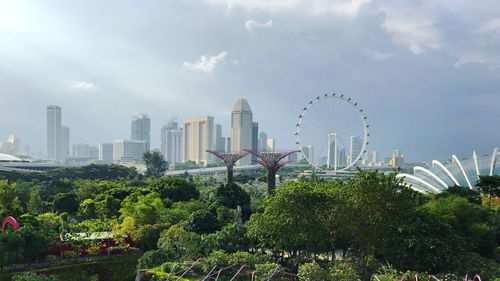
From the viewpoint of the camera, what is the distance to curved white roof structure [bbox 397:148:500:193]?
200 feet

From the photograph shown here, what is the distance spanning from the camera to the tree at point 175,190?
140 ft

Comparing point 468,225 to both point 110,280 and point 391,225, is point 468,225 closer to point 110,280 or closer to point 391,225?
point 391,225

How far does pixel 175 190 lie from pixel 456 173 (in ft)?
137

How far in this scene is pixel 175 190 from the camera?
4262 cm

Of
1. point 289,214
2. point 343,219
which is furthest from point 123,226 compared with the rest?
point 343,219

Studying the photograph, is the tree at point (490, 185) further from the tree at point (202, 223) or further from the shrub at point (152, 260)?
the shrub at point (152, 260)

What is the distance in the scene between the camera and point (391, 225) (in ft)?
73.6

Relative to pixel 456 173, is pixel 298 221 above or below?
above

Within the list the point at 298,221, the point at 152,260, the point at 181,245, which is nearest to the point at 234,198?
the point at 181,245

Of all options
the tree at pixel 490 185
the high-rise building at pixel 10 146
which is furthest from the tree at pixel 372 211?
the high-rise building at pixel 10 146

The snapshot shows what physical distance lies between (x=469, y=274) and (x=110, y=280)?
19023mm

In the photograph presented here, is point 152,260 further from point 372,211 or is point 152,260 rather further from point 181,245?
point 372,211

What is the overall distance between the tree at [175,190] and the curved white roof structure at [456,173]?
102 ft

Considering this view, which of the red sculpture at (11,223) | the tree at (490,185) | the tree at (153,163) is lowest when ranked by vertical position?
the tree at (153,163)
